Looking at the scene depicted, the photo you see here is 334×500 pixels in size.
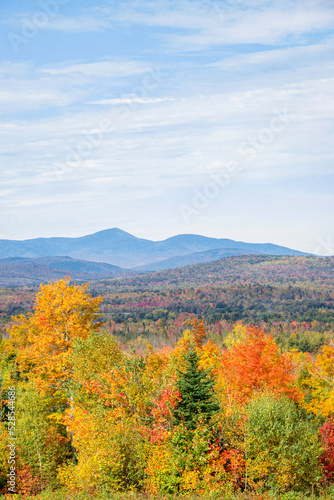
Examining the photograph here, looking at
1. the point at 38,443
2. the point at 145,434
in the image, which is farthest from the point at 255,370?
the point at 38,443

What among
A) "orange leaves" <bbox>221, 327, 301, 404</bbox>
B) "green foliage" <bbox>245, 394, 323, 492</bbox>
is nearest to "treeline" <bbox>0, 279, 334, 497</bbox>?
"green foliage" <bbox>245, 394, 323, 492</bbox>

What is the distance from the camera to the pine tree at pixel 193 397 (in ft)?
101

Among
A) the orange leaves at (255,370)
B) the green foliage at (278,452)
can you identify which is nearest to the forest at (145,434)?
the green foliage at (278,452)

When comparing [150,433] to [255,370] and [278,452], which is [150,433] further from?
[255,370]

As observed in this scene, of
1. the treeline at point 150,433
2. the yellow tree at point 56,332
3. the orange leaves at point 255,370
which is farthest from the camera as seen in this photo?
the orange leaves at point 255,370

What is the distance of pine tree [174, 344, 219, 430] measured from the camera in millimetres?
A: 30895

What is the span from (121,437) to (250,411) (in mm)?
8853

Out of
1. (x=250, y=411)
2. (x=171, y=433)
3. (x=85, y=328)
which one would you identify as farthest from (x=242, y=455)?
(x=85, y=328)

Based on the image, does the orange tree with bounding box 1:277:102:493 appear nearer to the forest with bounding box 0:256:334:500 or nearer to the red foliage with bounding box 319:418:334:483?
the forest with bounding box 0:256:334:500

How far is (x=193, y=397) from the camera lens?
105 feet

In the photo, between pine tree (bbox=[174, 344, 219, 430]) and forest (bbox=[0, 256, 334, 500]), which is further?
pine tree (bbox=[174, 344, 219, 430])

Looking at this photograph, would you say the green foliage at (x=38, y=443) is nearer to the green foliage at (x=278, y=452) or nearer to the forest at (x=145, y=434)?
the forest at (x=145, y=434)

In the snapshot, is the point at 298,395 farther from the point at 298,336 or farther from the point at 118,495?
the point at 298,336

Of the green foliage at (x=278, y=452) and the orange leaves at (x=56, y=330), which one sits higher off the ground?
the orange leaves at (x=56, y=330)
